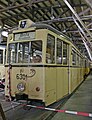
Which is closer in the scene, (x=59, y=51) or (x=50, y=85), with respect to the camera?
(x=50, y=85)

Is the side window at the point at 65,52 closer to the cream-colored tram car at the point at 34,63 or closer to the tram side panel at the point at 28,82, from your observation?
the cream-colored tram car at the point at 34,63

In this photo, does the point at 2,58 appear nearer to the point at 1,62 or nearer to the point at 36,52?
the point at 1,62

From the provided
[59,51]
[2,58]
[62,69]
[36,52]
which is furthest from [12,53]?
[2,58]

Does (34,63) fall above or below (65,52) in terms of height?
below

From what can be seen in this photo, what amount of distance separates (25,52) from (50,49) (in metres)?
0.73

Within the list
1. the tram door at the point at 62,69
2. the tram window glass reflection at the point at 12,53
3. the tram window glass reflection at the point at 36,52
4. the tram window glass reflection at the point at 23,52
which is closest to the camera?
the tram window glass reflection at the point at 36,52

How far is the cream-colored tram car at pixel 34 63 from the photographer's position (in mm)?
4652

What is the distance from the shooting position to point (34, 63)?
4.79 m

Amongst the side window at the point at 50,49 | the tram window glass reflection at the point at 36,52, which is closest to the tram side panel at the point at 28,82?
the tram window glass reflection at the point at 36,52

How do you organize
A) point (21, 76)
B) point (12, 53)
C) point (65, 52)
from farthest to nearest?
point (65, 52)
point (12, 53)
point (21, 76)

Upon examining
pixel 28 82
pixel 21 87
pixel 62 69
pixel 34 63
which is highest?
pixel 34 63

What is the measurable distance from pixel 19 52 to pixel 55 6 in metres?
2.95

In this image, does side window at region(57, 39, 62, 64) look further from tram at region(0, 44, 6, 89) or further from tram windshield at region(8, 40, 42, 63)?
tram at region(0, 44, 6, 89)

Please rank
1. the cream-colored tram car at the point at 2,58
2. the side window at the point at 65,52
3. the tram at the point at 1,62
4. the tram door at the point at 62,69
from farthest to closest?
the cream-colored tram car at the point at 2,58, the tram at the point at 1,62, the side window at the point at 65,52, the tram door at the point at 62,69
